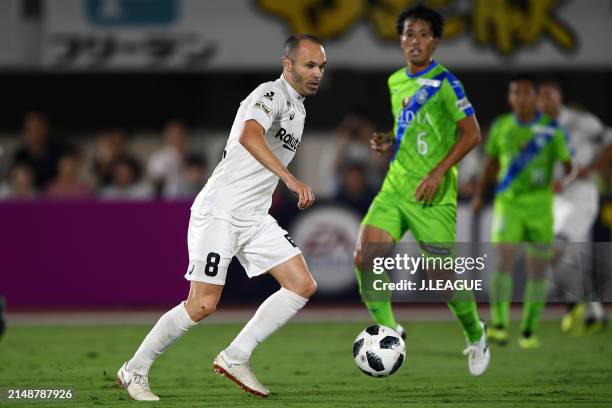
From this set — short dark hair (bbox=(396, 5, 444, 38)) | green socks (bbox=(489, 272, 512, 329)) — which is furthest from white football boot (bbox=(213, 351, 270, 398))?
green socks (bbox=(489, 272, 512, 329))

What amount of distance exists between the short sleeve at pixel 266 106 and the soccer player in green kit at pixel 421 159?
4.42ft

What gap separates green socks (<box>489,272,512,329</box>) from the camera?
10.9m

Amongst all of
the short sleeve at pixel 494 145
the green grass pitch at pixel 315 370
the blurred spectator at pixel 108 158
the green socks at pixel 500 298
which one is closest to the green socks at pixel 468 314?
the green grass pitch at pixel 315 370

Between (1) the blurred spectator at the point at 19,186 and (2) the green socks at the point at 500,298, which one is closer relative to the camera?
(2) the green socks at the point at 500,298

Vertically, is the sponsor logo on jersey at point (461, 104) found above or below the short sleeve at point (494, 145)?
above

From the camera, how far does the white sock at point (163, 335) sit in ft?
23.9

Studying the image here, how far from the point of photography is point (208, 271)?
23.8 feet

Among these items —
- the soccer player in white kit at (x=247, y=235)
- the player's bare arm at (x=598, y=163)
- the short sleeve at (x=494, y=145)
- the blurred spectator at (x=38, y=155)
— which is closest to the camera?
the soccer player in white kit at (x=247, y=235)

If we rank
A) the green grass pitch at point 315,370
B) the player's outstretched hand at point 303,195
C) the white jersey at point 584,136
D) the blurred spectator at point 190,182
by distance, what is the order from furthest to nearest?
the blurred spectator at point 190,182, the white jersey at point 584,136, the green grass pitch at point 315,370, the player's outstretched hand at point 303,195

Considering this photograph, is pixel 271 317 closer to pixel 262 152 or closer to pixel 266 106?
pixel 262 152

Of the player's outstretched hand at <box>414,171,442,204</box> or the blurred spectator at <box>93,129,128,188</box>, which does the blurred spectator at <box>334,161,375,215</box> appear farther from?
the player's outstretched hand at <box>414,171,442,204</box>

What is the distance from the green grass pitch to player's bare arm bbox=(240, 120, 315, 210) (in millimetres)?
1337

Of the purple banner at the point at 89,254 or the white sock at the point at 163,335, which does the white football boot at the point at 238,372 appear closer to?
the white sock at the point at 163,335

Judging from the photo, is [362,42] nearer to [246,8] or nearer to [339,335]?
[246,8]
